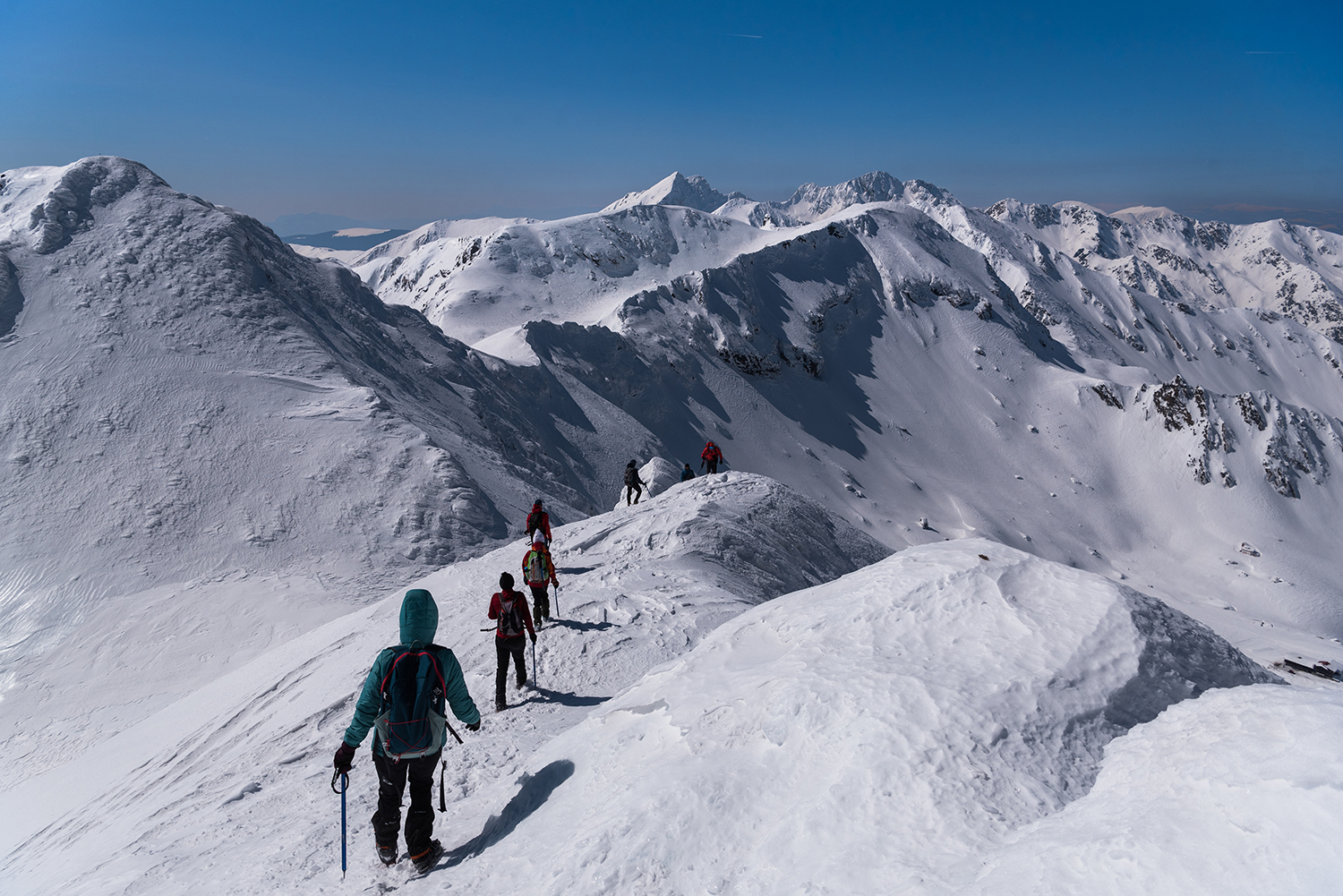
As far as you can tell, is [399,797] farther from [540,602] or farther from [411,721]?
[540,602]

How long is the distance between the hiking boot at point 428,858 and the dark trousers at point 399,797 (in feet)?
0.16

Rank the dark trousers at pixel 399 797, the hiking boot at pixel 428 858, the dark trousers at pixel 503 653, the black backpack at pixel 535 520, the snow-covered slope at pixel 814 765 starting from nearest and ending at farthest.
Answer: the snow-covered slope at pixel 814 765
the hiking boot at pixel 428 858
the dark trousers at pixel 399 797
the dark trousers at pixel 503 653
the black backpack at pixel 535 520

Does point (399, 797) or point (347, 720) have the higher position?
point (399, 797)

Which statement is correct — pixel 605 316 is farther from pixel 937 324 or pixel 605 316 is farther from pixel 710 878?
pixel 710 878

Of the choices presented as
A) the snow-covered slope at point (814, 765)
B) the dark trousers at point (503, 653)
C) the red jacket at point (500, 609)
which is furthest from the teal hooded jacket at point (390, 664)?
the dark trousers at point (503, 653)

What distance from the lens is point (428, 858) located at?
5.64 metres

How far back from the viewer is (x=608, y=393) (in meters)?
57.7

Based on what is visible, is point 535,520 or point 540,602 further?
point 535,520

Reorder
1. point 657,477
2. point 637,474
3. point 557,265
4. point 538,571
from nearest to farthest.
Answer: point 538,571
point 637,474
point 657,477
point 557,265

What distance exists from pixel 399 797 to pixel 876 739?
3.82 metres

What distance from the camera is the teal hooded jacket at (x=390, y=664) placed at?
222 inches

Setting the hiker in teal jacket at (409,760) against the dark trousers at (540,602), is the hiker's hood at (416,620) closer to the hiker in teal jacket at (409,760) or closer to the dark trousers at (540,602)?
the hiker in teal jacket at (409,760)

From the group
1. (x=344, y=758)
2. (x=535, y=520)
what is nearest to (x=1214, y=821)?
(x=344, y=758)

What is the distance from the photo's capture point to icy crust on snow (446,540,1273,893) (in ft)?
14.2
